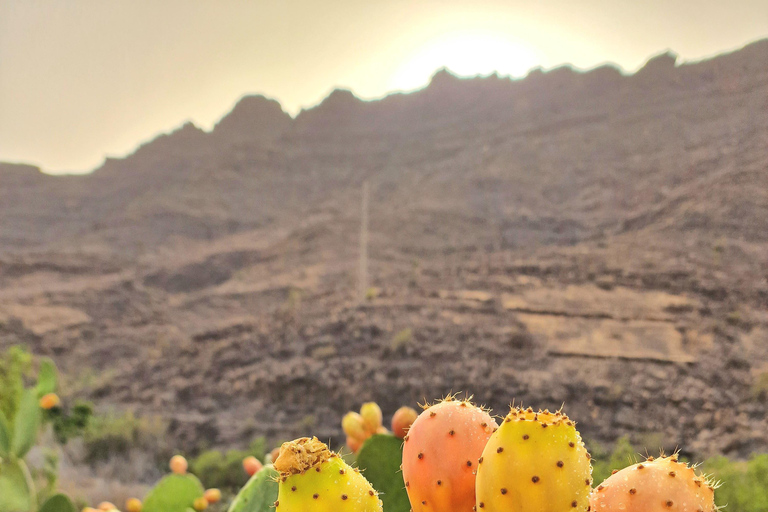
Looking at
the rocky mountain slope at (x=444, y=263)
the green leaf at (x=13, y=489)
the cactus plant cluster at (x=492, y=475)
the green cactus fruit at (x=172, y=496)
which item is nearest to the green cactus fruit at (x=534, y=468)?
the cactus plant cluster at (x=492, y=475)

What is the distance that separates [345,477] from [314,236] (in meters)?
7.86

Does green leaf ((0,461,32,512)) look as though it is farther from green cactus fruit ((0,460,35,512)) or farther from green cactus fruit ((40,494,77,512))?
green cactus fruit ((40,494,77,512))

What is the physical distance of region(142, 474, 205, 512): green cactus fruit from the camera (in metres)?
0.90

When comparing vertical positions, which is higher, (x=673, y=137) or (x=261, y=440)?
(x=673, y=137)

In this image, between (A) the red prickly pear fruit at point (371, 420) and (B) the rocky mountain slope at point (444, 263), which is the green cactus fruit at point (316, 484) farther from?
(B) the rocky mountain slope at point (444, 263)

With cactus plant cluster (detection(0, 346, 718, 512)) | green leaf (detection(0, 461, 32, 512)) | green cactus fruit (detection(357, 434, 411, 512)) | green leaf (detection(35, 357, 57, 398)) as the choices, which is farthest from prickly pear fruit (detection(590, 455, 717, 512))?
green leaf (detection(35, 357, 57, 398))

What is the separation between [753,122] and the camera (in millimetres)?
4332

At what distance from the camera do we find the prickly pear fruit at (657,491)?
0.81ft

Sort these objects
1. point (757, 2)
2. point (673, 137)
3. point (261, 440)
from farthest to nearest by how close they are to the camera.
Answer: point (673, 137) → point (261, 440) → point (757, 2)

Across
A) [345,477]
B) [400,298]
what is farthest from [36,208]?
[345,477]

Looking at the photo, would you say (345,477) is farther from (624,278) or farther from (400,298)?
(400,298)

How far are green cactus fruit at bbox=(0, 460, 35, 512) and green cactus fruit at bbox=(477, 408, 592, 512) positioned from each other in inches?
49.7

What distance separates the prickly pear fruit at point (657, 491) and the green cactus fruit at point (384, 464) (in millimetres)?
265

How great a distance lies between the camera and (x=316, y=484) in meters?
0.25
